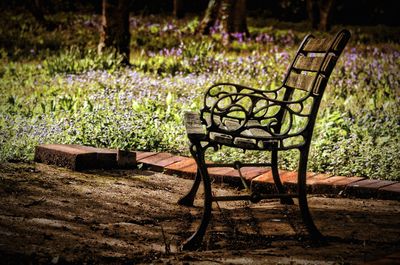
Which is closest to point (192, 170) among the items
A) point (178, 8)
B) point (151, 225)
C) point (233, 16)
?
point (151, 225)

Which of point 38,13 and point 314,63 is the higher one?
point 314,63

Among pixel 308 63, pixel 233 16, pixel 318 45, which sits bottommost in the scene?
pixel 233 16

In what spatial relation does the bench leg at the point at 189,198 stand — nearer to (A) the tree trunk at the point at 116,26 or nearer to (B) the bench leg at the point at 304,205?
(B) the bench leg at the point at 304,205

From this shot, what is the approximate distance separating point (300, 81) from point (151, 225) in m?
1.32

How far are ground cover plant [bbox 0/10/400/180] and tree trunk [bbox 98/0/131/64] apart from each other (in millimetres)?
345

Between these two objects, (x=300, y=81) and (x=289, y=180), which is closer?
(x=300, y=81)

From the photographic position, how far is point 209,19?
15.6 metres

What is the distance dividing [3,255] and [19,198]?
1.10 m

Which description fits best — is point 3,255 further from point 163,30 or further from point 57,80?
point 163,30

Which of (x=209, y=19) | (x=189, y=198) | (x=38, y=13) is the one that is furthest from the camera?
(x=38, y=13)

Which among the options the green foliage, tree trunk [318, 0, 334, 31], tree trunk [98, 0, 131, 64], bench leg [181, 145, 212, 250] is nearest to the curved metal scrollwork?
bench leg [181, 145, 212, 250]

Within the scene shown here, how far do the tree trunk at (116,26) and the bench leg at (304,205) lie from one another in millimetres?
7170

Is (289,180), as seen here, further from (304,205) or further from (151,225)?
(151,225)

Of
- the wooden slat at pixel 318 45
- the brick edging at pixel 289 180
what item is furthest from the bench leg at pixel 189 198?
the wooden slat at pixel 318 45
